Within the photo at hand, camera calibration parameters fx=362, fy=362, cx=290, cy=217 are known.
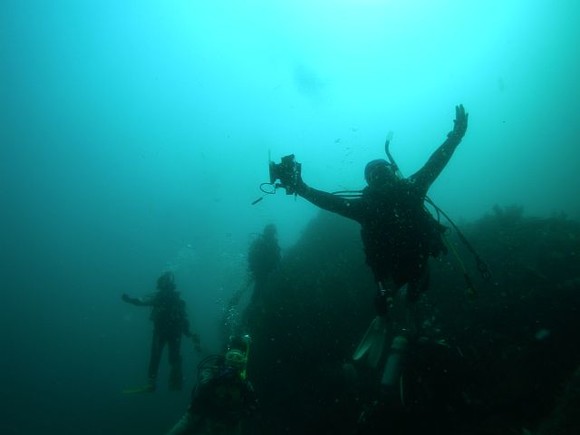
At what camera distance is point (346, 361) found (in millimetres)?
10359

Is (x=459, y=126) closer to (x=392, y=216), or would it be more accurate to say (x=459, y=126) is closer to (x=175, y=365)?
(x=392, y=216)

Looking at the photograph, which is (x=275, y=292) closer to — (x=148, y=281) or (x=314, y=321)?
(x=314, y=321)

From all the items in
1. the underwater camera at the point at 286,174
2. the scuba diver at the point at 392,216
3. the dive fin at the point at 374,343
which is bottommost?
the dive fin at the point at 374,343

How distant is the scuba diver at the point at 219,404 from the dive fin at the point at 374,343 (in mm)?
3114

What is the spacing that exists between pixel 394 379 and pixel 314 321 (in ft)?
23.3

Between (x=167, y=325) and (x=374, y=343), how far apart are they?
953cm

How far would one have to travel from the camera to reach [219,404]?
7.45m

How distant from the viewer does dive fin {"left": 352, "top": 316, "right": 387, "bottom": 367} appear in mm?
5383

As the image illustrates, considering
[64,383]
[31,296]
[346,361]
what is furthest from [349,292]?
[31,296]

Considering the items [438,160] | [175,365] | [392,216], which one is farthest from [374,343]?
[175,365]

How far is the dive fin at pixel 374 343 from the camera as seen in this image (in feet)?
17.7

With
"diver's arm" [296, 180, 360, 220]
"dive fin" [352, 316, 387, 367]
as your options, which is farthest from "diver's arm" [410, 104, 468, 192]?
"dive fin" [352, 316, 387, 367]

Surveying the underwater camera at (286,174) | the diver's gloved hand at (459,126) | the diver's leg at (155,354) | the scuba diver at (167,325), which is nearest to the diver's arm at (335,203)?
the underwater camera at (286,174)

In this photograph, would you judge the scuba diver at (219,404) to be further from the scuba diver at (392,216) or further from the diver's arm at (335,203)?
the diver's arm at (335,203)
